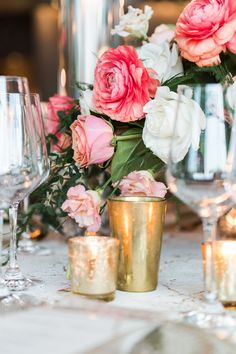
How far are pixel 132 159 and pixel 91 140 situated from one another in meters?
0.07

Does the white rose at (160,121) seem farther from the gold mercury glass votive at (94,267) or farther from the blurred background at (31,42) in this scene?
the blurred background at (31,42)

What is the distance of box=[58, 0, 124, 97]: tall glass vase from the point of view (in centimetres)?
145

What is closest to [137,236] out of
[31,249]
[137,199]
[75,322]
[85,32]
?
[137,199]

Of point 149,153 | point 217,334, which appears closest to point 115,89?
point 149,153

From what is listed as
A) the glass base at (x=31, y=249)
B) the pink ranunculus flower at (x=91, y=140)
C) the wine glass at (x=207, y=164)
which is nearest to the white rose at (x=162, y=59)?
the pink ranunculus flower at (x=91, y=140)

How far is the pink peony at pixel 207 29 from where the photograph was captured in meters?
0.90

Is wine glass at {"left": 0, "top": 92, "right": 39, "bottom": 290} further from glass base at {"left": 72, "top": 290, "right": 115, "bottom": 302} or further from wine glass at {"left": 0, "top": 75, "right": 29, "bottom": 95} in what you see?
glass base at {"left": 72, "top": 290, "right": 115, "bottom": 302}

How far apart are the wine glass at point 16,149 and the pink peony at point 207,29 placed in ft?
0.70

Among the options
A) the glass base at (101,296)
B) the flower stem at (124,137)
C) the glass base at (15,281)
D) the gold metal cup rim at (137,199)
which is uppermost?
the flower stem at (124,137)

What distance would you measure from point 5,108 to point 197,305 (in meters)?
0.30

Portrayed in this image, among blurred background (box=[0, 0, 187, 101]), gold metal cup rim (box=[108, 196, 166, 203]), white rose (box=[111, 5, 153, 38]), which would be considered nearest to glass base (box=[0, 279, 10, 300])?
gold metal cup rim (box=[108, 196, 166, 203])

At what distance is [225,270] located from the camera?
803 mm

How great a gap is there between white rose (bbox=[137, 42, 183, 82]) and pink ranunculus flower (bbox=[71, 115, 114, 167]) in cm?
10

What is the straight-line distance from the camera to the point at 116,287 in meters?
0.86
